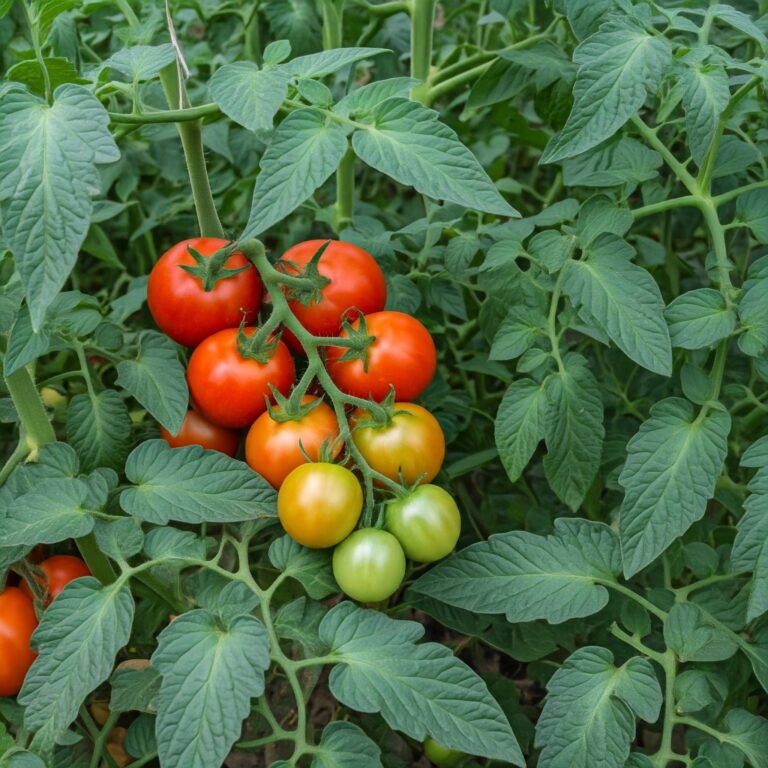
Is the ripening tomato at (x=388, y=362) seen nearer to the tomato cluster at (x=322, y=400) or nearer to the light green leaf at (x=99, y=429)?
the tomato cluster at (x=322, y=400)

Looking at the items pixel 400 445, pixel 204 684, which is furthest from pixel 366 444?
pixel 204 684

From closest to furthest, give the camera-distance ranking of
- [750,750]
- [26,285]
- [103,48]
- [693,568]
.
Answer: [26,285]
[750,750]
[693,568]
[103,48]

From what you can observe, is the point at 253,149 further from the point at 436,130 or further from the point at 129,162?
the point at 436,130

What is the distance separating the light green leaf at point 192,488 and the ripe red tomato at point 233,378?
8cm

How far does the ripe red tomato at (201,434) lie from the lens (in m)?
1.03

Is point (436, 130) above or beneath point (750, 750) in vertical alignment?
above

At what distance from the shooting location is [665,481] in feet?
2.81

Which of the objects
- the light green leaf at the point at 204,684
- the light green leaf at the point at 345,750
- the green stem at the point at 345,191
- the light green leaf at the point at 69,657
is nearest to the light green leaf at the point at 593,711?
the light green leaf at the point at 345,750

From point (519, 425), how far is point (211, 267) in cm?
36

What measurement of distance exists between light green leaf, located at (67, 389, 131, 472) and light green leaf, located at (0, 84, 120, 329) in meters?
0.29

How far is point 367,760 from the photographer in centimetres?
80

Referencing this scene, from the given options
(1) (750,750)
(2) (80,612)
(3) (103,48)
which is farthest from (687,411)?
(3) (103,48)

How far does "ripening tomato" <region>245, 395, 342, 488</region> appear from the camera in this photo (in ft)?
3.01

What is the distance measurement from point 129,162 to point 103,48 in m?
0.45
